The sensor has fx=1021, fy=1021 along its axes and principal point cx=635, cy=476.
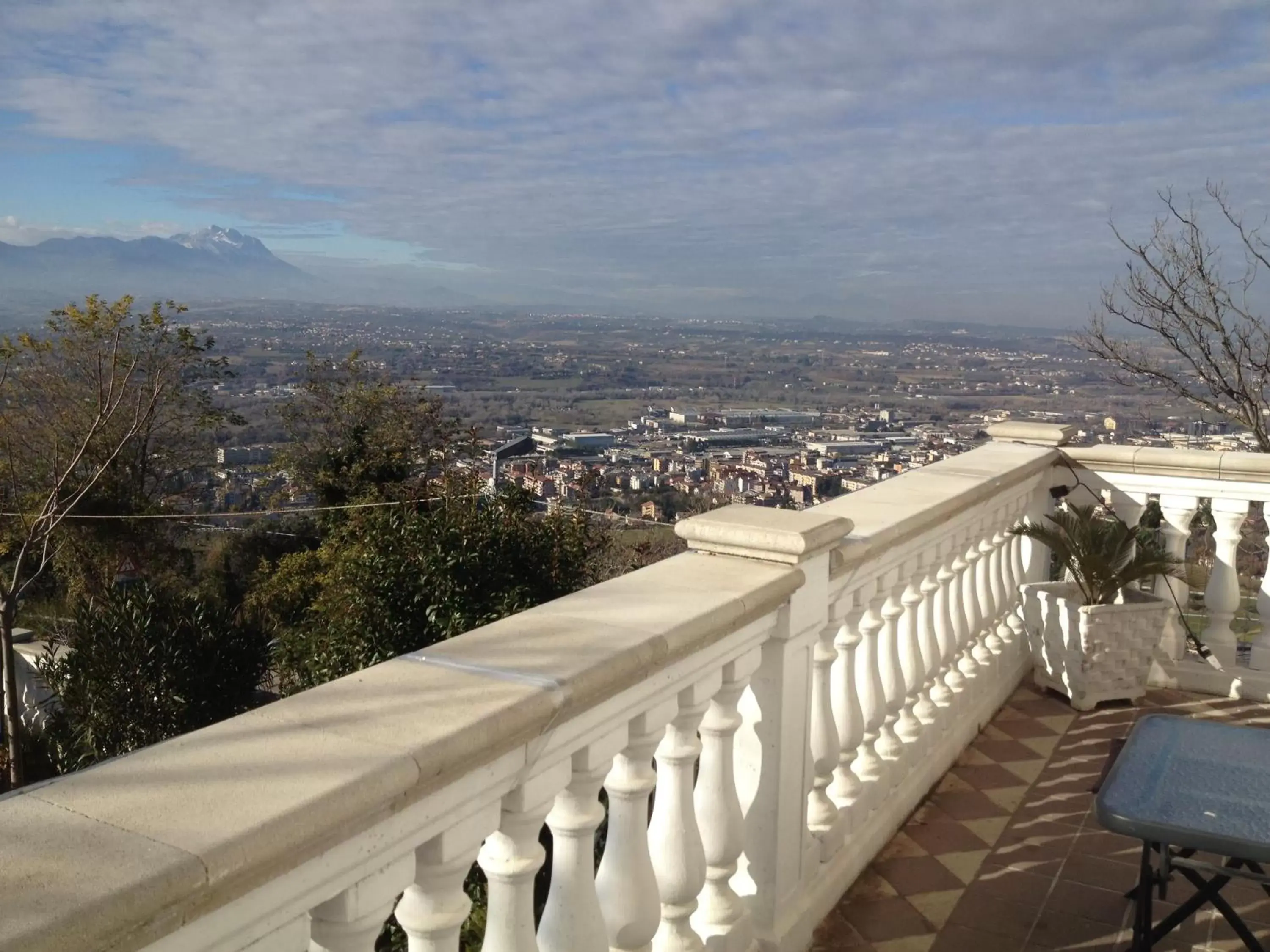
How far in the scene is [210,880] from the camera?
2.84ft

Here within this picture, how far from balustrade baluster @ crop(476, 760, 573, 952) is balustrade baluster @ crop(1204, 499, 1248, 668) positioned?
13.1 ft

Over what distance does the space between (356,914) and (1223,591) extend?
4478 millimetres

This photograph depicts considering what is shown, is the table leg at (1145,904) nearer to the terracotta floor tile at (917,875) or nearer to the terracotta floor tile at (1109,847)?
the terracotta floor tile at (917,875)

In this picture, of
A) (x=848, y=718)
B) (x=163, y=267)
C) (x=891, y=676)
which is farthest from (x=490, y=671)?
(x=163, y=267)

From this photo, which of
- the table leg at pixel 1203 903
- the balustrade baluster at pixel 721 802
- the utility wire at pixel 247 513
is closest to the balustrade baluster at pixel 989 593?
the table leg at pixel 1203 903

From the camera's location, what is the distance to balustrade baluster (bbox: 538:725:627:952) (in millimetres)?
1522

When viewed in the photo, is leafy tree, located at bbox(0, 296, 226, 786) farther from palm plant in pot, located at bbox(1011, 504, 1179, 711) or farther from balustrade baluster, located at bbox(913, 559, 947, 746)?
balustrade baluster, located at bbox(913, 559, 947, 746)

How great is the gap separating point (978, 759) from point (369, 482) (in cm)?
1633

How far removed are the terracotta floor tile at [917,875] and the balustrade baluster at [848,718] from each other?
194 mm

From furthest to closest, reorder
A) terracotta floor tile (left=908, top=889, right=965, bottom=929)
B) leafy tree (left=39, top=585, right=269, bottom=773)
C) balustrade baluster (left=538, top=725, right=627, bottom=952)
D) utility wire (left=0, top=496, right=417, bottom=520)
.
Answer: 1. utility wire (left=0, top=496, right=417, bottom=520)
2. leafy tree (left=39, top=585, right=269, bottom=773)
3. terracotta floor tile (left=908, top=889, right=965, bottom=929)
4. balustrade baluster (left=538, top=725, right=627, bottom=952)

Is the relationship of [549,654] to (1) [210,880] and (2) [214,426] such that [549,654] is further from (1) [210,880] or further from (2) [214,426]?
(2) [214,426]

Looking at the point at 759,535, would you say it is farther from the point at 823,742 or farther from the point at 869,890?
the point at 869,890

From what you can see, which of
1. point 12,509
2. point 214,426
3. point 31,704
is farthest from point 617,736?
point 214,426

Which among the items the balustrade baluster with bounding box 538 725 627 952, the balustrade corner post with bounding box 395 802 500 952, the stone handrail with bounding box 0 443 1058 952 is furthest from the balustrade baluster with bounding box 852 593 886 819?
the balustrade corner post with bounding box 395 802 500 952
